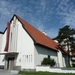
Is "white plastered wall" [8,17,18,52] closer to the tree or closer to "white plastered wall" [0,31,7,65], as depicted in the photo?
"white plastered wall" [0,31,7,65]

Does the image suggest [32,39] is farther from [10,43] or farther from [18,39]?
[10,43]

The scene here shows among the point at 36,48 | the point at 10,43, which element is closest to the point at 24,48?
the point at 36,48

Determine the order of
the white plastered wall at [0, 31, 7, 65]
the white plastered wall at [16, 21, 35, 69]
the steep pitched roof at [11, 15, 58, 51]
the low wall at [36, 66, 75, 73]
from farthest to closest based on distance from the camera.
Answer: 1. the white plastered wall at [0, 31, 7, 65]
2. the steep pitched roof at [11, 15, 58, 51]
3. the white plastered wall at [16, 21, 35, 69]
4. the low wall at [36, 66, 75, 73]

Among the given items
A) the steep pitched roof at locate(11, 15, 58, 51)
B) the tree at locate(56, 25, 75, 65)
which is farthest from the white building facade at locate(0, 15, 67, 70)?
the tree at locate(56, 25, 75, 65)

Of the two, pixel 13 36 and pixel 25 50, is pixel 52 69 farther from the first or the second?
pixel 13 36

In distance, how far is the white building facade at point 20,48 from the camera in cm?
2077

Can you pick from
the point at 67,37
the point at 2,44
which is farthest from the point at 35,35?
the point at 67,37

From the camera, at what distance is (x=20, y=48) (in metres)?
22.0

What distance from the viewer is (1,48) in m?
25.2

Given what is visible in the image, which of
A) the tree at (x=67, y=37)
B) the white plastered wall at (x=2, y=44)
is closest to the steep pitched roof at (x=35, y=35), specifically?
the tree at (x=67, y=37)

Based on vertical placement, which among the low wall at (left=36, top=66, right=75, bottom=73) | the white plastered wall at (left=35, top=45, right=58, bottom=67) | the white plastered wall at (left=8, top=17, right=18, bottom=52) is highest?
the white plastered wall at (left=8, top=17, right=18, bottom=52)

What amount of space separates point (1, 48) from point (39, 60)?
843 cm

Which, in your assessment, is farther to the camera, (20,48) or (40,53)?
(40,53)

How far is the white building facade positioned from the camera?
20766 mm
